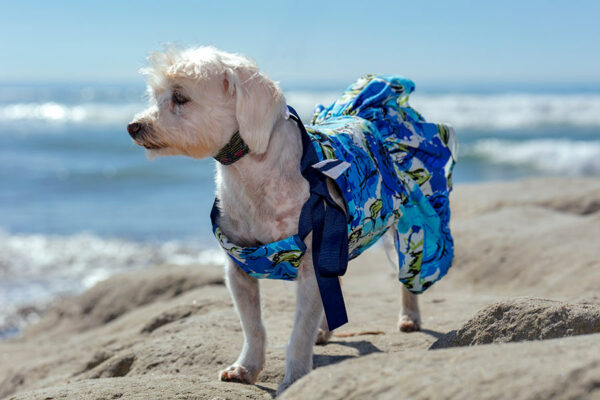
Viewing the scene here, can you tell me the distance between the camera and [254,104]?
333 cm

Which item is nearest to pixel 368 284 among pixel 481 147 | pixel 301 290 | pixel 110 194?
pixel 301 290

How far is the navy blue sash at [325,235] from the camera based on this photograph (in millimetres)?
3365

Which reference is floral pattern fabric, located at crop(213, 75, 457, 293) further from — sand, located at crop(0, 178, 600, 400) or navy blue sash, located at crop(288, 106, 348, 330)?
sand, located at crop(0, 178, 600, 400)

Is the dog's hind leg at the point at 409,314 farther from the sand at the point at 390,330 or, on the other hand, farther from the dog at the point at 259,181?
the dog at the point at 259,181

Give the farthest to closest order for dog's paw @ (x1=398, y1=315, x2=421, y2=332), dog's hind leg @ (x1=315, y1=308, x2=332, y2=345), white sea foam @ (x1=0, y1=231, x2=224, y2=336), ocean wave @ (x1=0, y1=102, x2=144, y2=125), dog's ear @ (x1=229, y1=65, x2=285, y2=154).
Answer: ocean wave @ (x1=0, y1=102, x2=144, y2=125), white sea foam @ (x1=0, y1=231, x2=224, y2=336), dog's paw @ (x1=398, y1=315, x2=421, y2=332), dog's hind leg @ (x1=315, y1=308, x2=332, y2=345), dog's ear @ (x1=229, y1=65, x2=285, y2=154)

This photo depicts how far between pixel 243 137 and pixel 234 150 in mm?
107

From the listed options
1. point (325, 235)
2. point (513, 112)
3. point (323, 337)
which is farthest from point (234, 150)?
point (513, 112)

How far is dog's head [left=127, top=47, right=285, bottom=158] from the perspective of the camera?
3.34 meters

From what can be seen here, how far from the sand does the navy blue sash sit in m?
0.37

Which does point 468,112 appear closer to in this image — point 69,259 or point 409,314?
point 69,259

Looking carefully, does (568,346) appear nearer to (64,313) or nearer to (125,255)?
(64,313)

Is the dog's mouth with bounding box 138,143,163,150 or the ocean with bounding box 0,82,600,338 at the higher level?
the dog's mouth with bounding box 138,143,163,150

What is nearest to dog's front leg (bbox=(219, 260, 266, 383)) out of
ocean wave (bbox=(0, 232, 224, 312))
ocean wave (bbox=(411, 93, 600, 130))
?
ocean wave (bbox=(0, 232, 224, 312))

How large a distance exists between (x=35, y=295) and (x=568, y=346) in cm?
743
